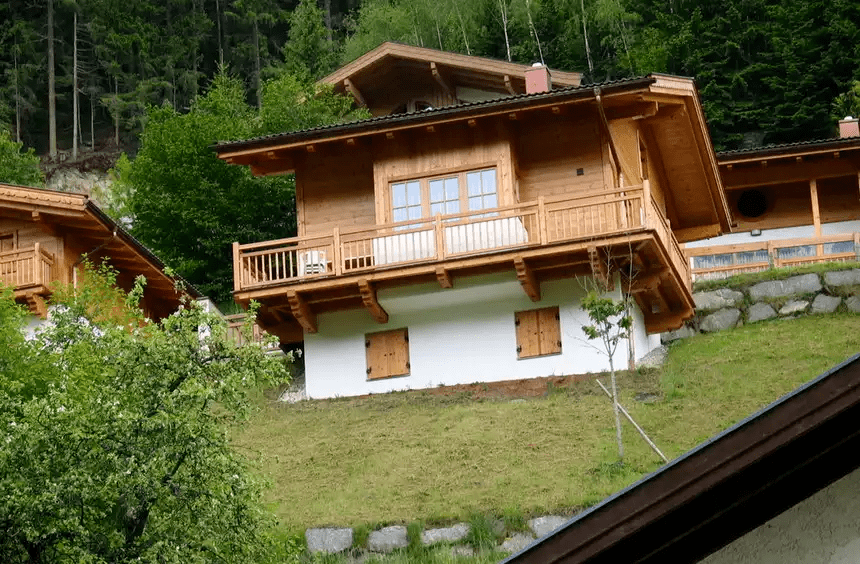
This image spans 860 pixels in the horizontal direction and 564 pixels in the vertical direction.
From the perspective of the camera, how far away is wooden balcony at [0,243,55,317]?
1287 inches

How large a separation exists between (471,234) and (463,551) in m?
10.4

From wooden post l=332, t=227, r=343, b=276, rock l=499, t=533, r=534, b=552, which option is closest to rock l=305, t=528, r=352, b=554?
rock l=499, t=533, r=534, b=552

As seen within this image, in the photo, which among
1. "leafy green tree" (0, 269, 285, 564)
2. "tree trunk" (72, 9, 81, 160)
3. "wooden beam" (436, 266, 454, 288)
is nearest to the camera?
"leafy green tree" (0, 269, 285, 564)

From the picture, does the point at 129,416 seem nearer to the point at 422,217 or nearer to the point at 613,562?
the point at 613,562

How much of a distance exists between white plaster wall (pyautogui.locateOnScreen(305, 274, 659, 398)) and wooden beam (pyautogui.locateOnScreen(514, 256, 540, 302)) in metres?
0.29

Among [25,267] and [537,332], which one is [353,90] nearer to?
[25,267]

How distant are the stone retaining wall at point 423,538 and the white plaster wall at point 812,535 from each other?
1454cm

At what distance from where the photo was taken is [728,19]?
58.5 meters

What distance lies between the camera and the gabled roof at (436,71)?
123 ft

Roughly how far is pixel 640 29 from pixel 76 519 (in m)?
51.9

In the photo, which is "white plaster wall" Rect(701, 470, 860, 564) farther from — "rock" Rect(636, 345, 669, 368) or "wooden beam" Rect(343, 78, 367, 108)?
"wooden beam" Rect(343, 78, 367, 108)

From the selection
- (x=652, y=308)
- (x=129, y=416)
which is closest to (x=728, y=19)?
(x=652, y=308)

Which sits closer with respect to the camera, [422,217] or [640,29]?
[422,217]

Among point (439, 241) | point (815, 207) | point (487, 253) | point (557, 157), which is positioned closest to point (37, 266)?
point (439, 241)
